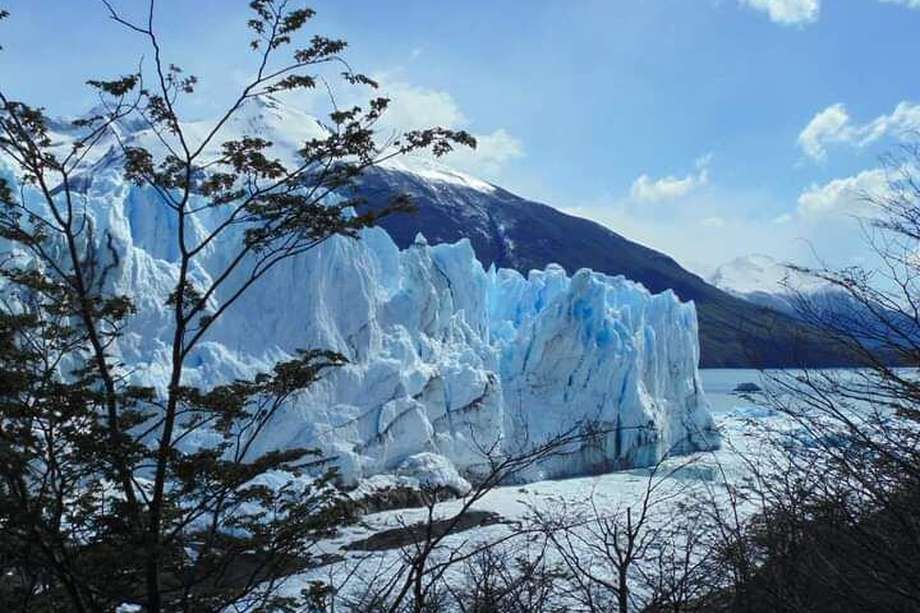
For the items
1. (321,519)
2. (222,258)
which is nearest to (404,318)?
(222,258)

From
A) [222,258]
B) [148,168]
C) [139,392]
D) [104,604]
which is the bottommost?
[104,604]

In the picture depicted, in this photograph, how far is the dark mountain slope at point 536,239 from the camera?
8269cm

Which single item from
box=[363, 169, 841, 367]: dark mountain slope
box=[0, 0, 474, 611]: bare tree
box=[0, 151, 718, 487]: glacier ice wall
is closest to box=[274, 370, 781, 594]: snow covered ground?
box=[0, 151, 718, 487]: glacier ice wall

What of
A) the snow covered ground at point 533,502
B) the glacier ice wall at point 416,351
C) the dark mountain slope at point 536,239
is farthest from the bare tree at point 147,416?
the dark mountain slope at point 536,239

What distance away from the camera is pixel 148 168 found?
4.05 metres

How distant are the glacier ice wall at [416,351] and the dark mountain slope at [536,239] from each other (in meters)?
51.8

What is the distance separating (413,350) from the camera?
20125mm

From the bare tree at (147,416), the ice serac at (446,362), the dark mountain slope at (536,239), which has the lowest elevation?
the bare tree at (147,416)

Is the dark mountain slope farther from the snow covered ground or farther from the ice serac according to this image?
the snow covered ground

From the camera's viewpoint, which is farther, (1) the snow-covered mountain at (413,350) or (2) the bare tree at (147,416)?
(1) the snow-covered mountain at (413,350)

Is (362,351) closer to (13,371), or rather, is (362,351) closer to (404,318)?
(404,318)

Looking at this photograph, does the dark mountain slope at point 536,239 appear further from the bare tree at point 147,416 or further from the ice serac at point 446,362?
the bare tree at point 147,416

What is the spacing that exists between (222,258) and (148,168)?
15244 millimetres

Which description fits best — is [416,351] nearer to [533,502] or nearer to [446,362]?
[446,362]
